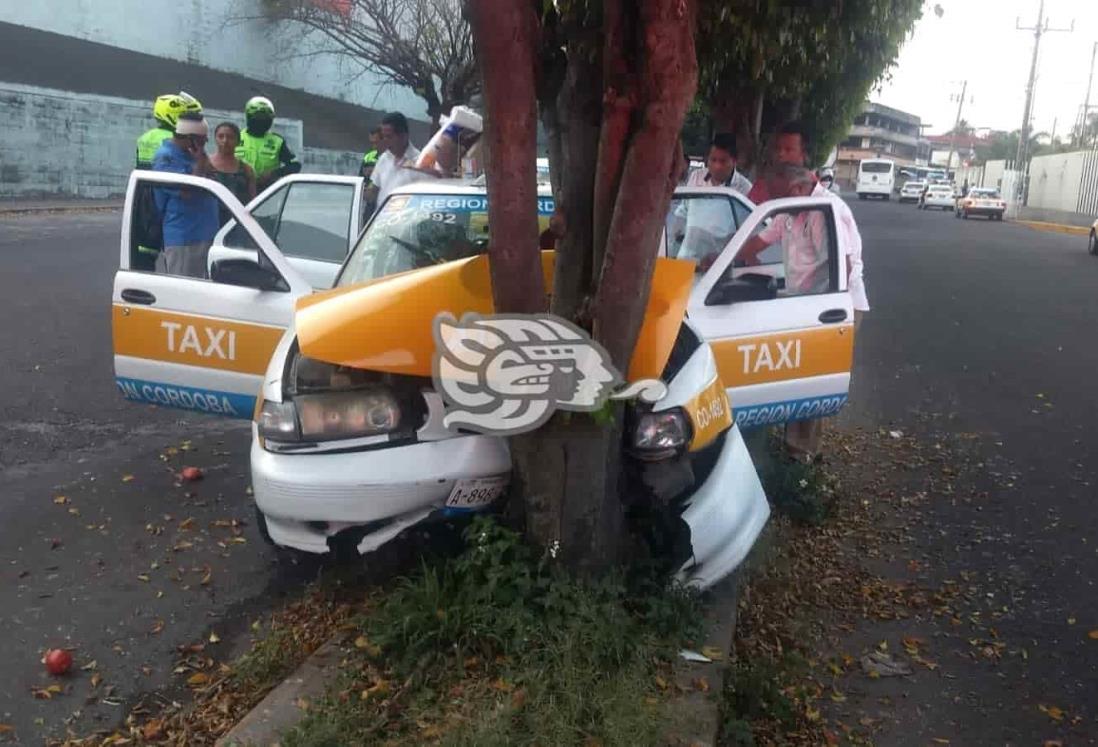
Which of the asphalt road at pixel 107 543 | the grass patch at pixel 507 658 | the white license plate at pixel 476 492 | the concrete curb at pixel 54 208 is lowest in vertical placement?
the asphalt road at pixel 107 543

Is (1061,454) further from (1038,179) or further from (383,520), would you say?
(1038,179)

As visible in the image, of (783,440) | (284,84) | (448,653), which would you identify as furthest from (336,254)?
(284,84)

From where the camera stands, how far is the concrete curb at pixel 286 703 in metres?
3.06

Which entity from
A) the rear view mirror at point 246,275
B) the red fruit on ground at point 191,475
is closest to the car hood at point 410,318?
the rear view mirror at point 246,275

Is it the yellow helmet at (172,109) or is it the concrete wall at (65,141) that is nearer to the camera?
the yellow helmet at (172,109)

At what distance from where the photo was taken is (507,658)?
10.9 ft

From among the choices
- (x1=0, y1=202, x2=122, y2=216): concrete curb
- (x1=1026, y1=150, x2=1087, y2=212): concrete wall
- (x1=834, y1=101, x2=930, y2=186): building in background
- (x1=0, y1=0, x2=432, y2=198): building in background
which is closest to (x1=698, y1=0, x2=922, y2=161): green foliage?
(x1=0, y1=202, x2=122, y2=216): concrete curb

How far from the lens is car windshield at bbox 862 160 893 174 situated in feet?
208

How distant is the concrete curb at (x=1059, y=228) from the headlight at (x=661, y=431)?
32869mm

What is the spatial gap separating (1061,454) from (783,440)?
6.50 ft

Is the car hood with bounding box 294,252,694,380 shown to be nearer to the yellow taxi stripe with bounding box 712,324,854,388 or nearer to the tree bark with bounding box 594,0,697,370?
the tree bark with bounding box 594,0,697,370

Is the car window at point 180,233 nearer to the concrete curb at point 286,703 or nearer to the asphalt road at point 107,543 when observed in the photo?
the asphalt road at point 107,543

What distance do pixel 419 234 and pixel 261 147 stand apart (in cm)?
373

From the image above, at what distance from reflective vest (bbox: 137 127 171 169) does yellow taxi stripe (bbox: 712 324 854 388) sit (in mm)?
4642
